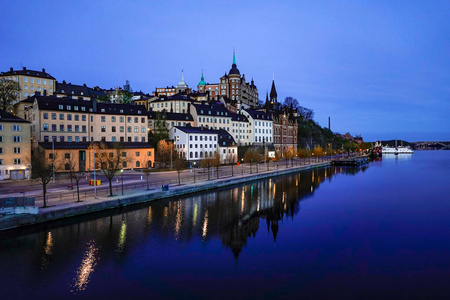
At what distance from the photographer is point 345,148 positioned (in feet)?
564

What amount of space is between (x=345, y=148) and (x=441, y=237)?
154 metres

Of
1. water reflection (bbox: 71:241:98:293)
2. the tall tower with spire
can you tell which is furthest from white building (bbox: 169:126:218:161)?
the tall tower with spire

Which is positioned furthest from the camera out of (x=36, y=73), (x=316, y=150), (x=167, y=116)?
(x=316, y=150)

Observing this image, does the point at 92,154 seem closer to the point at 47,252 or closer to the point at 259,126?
the point at 47,252

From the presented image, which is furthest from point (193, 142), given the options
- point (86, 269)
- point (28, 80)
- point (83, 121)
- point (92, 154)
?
point (28, 80)

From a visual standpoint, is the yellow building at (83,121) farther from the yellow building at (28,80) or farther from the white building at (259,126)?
the white building at (259,126)

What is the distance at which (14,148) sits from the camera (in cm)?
4581

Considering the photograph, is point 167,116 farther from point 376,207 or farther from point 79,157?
point 376,207

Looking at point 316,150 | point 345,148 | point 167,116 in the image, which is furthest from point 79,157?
point 345,148

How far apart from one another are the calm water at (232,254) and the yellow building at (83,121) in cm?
3453

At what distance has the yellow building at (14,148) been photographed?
44.8 m

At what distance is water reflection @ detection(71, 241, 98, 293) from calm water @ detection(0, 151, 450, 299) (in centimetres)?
6

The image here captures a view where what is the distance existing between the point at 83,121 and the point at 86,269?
49609 mm

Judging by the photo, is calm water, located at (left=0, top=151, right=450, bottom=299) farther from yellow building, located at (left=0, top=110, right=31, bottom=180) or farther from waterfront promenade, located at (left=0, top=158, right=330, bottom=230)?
yellow building, located at (left=0, top=110, right=31, bottom=180)
